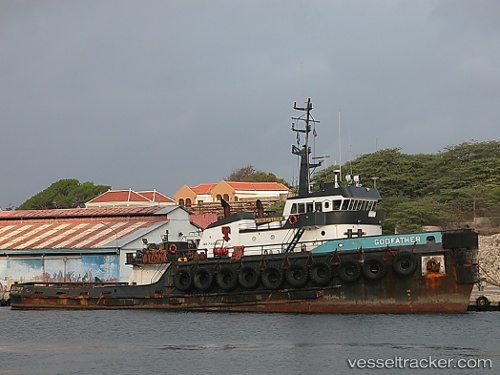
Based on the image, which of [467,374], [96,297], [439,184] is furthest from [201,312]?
[439,184]

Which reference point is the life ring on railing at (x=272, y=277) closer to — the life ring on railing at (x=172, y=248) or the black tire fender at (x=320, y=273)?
the black tire fender at (x=320, y=273)

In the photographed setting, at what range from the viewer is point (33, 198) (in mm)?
106875

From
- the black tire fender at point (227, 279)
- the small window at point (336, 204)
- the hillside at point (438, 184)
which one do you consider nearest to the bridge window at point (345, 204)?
the small window at point (336, 204)

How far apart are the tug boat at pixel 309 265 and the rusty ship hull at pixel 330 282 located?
4 centimetres

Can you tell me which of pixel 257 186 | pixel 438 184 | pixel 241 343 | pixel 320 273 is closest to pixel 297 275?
pixel 320 273

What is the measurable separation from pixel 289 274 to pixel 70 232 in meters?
29.1

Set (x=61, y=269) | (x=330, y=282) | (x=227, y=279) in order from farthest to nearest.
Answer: (x=61, y=269) < (x=227, y=279) < (x=330, y=282)

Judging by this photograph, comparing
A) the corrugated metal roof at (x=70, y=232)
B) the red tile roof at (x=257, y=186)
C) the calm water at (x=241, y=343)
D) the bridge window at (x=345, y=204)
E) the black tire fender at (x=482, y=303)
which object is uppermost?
the red tile roof at (x=257, y=186)

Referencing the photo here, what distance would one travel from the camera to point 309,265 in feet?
116

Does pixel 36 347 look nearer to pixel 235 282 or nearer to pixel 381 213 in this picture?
pixel 235 282

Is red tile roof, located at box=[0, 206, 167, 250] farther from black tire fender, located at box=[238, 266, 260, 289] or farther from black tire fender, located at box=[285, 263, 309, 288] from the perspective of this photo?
black tire fender, located at box=[285, 263, 309, 288]

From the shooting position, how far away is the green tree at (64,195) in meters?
104

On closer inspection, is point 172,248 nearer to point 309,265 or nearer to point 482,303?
point 309,265

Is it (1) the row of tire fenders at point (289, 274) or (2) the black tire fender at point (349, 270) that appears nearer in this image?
(1) the row of tire fenders at point (289, 274)
